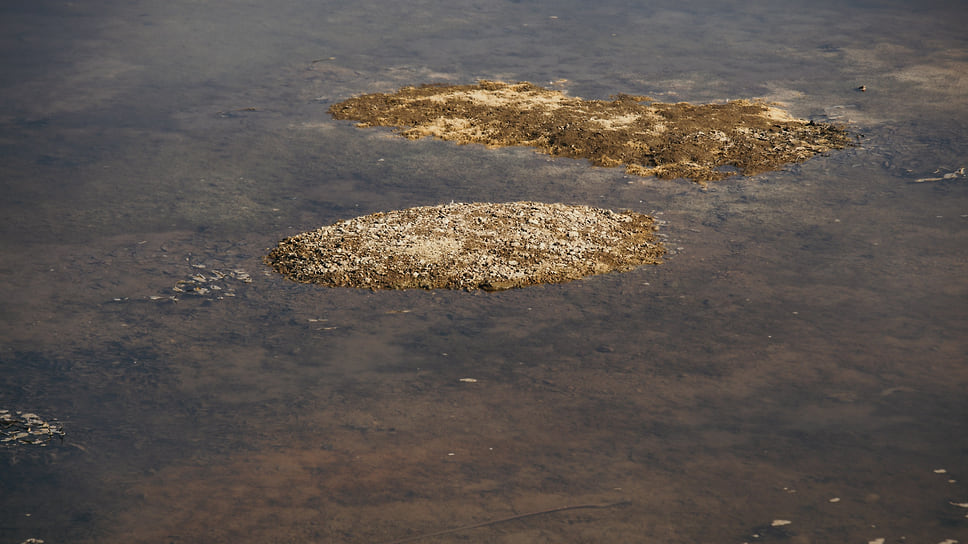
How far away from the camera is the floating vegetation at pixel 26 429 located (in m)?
4.71

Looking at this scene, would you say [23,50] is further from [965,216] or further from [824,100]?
[965,216]

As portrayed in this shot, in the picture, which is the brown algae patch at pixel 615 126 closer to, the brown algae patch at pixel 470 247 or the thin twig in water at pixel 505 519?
the brown algae patch at pixel 470 247

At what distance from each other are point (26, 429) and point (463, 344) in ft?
7.74

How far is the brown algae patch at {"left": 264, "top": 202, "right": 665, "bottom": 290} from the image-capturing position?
252 inches

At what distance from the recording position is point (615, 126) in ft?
31.3

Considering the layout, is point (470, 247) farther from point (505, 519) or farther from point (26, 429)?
point (26, 429)

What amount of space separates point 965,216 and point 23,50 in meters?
11.3

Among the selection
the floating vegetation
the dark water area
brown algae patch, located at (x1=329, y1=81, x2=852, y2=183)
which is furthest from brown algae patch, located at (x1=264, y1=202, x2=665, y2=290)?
the floating vegetation

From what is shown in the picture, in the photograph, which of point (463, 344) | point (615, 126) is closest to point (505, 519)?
point (463, 344)

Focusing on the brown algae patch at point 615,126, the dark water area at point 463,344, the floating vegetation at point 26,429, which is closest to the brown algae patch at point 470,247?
the dark water area at point 463,344

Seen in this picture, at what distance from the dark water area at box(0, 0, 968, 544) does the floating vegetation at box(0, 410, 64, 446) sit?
7 centimetres

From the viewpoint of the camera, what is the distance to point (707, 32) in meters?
13.5

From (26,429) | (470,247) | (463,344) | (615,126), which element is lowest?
(26,429)

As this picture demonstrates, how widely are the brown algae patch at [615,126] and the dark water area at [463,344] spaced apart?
291 millimetres
